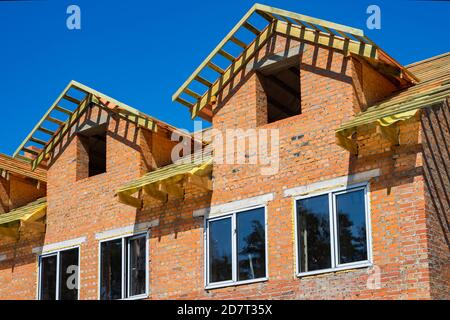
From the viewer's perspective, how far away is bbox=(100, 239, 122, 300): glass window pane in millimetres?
22812

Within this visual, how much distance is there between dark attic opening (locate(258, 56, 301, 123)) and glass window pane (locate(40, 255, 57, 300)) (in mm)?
7289

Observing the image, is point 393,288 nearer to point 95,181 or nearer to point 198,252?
point 198,252

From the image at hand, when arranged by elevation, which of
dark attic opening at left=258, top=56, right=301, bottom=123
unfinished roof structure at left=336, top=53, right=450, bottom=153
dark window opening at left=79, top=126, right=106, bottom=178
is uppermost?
dark attic opening at left=258, top=56, right=301, bottom=123

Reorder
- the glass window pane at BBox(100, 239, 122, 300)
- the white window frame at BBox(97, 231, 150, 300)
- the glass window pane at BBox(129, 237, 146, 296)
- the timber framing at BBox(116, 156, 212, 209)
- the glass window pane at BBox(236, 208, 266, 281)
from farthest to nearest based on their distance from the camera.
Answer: the glass window pane at BBox(100, 239, 122, 300)
the glass window pane at BBox(129, 237, 146, 296)
the white window frame at BBox(97, 231, 150, 300)
the timber framing at BBox(116, 156, 212, 209)
the glass window pane at BBox(236, 208, 266, 281)

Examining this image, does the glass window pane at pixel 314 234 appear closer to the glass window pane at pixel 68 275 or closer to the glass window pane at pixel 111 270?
the glass window pane at pixel 111 270

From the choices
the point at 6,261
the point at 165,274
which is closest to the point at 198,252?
the point at 165,274

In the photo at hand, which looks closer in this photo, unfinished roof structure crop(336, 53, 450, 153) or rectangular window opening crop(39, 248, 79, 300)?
unfinished roof structure crop(336, 53, 450, 153)

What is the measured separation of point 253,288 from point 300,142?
3.46 metres

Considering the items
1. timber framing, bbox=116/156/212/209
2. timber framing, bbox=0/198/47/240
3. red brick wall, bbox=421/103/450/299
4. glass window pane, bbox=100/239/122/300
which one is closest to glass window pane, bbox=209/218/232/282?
timber framing, bbox=116/156/212/209

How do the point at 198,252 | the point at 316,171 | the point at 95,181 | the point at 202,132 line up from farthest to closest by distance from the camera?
the point at 202,132
the point at 95,181
the point at 198,252
the point at 316,171

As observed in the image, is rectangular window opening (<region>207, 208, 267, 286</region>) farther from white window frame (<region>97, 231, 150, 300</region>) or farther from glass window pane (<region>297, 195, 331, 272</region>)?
white window frame (<region>97, 231, 150, 300</region>)

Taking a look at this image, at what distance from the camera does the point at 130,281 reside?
22594 mm

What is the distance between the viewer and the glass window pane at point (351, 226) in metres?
18.6

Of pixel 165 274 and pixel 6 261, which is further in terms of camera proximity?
pixel 6 261
